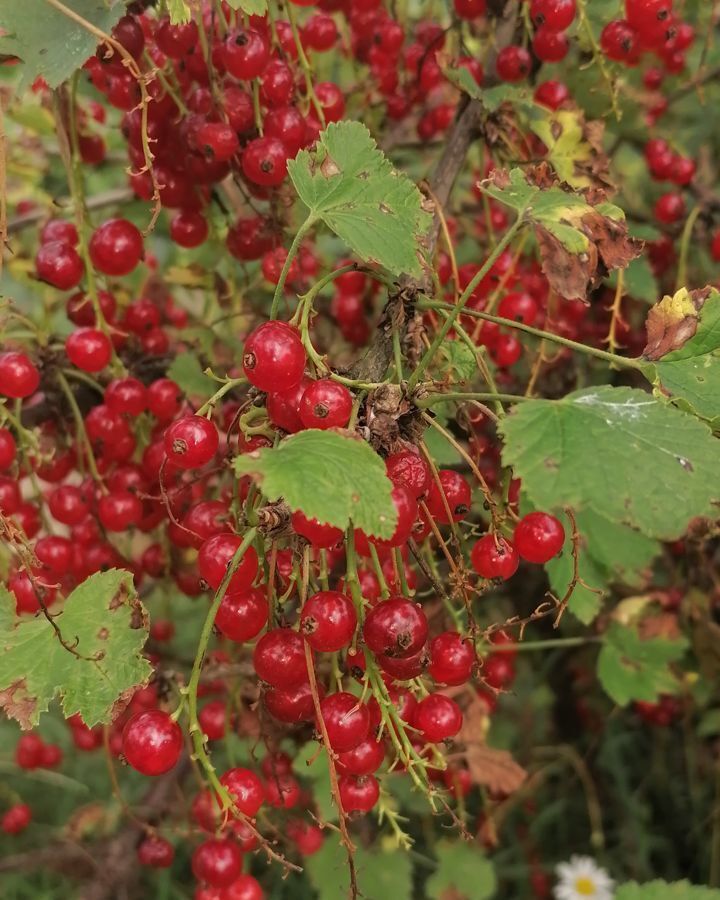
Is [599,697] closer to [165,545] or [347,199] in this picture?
[165,545]

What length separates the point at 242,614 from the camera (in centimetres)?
66

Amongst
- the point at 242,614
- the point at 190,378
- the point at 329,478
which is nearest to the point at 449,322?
the point at 329,478

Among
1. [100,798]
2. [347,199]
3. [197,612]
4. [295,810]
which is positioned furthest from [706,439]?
[100,798]

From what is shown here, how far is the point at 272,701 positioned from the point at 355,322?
690mm


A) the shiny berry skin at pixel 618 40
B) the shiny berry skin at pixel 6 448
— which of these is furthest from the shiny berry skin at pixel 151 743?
the shiny berry skin at pixel 618 40

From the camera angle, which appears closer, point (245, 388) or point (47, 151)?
point (245, 388)

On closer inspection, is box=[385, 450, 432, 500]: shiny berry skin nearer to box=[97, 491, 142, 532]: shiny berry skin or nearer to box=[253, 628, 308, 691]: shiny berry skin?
box=[253, 628, 308, 691]: shiny berry skin

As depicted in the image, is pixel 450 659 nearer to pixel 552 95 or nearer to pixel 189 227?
pixel 189 227

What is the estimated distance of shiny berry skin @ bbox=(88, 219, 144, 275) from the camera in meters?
1.01

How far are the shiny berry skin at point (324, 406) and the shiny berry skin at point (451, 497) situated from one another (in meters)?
0.14

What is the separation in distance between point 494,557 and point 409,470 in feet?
0.44

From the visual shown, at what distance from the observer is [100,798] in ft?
5.92


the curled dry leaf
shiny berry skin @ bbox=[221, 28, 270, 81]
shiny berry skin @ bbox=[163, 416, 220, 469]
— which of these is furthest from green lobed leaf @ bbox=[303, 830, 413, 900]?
shiny berry skin @ bbox=[221, 28, 270, 81]

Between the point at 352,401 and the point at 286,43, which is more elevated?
the point at 286,43
